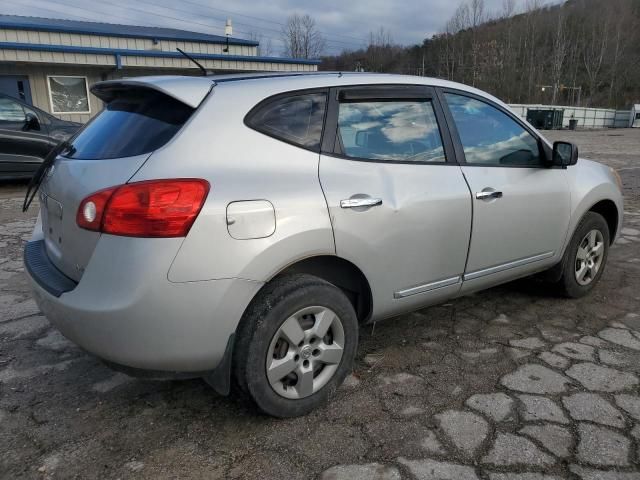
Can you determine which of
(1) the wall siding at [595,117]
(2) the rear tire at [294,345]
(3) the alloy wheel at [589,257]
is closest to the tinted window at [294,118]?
(2) the rear tire at [294,345]

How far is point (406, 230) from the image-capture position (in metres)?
2.69

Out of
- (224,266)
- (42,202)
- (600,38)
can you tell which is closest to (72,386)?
(42,202)

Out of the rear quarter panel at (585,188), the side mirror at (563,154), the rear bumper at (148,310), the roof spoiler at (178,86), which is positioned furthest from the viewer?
the rear quarter panel at (585,188)

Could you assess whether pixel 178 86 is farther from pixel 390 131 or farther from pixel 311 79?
pixel 390 131

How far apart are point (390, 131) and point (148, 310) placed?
5.27 ft

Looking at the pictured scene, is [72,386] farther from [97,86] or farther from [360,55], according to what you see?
[360,55]

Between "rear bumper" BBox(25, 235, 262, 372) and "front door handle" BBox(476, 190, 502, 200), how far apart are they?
157 cm

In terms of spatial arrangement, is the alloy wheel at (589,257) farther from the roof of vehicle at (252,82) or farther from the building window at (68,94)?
the building window at (68,94)

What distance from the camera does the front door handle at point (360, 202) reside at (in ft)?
8.02

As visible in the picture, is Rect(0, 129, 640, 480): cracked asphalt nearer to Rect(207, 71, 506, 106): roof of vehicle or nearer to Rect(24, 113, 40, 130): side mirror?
Rect(207, 71, 506, 106): roof of vehicle

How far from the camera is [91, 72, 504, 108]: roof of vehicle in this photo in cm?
229

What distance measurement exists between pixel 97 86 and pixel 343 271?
1.65m

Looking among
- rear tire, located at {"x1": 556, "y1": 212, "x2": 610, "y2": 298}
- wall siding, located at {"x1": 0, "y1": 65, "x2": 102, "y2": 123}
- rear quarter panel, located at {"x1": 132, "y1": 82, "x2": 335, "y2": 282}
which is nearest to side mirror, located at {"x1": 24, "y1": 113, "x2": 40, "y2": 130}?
wall siding, located at {"x1": 0, "y1": 65, "x2": 102, "y2": 123}

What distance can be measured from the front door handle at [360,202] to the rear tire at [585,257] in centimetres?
204
